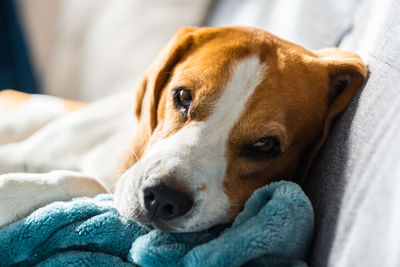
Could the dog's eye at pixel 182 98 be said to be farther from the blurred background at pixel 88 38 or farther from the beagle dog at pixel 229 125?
the blurred background at pixel 88 38

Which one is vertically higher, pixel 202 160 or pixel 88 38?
pixel 202 160

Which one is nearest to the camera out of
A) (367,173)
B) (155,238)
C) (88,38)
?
(367,173)

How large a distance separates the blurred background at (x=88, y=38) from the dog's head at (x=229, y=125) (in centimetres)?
107

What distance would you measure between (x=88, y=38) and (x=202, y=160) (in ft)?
5.88

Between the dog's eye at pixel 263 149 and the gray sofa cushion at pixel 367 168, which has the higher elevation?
the gray sofa cushion at pixel 367 168

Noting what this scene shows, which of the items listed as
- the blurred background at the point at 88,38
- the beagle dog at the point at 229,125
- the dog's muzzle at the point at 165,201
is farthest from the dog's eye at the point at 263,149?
the blurred background at the point at 88,38

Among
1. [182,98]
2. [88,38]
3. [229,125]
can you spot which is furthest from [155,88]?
[88,38]

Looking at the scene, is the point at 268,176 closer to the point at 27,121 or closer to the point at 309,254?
the point at 309,254

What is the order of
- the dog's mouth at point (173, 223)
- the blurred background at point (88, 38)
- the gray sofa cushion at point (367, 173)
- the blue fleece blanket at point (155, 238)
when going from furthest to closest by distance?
the blurred background at point (88, 38) → the dog's mouth at point (173, 223) → the blue fleece blanket at point (155, 238) → the gray sofa cushion at point (367, 173)

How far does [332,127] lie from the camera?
127 cm

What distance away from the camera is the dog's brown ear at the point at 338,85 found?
1241 millimetres

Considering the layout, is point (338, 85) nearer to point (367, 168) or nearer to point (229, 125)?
point (229, 125)

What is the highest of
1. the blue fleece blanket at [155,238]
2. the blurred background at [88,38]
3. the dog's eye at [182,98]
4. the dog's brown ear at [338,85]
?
the dog's brown ear at [338,85]

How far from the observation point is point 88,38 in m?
2.69
